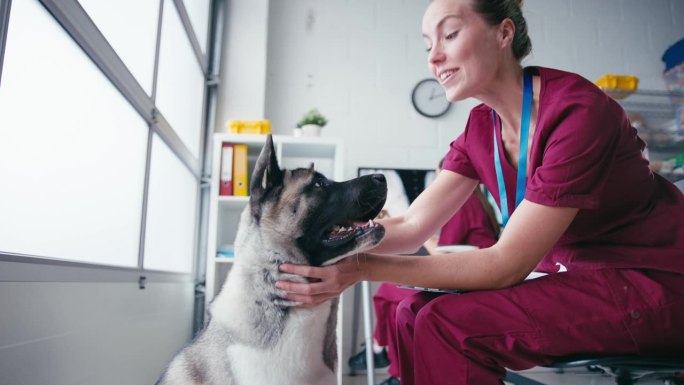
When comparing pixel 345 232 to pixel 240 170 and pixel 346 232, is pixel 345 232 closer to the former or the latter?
pixel 346 232

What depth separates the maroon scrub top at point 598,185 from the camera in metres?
1.00

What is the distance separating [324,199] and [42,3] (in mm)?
881

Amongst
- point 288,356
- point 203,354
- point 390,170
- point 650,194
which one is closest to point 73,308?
point 203,354

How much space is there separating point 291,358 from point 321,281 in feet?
0.64

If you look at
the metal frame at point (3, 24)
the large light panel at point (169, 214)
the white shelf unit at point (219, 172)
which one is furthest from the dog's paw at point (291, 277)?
the white shelf unit at point (219, 172)

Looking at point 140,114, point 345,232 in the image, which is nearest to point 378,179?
point 345,232

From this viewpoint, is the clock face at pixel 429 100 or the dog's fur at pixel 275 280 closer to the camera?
the dog's fur at pixel 275 280

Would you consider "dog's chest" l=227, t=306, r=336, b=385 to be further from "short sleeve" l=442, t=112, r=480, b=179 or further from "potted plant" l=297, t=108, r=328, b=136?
"potted plant" l=297, t=108, r=328, b=136

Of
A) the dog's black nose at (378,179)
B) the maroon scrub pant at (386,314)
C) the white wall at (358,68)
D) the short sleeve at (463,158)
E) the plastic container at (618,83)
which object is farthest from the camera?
the white wall at (358,68)

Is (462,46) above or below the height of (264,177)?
above

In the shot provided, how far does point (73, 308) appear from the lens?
1.32 metres

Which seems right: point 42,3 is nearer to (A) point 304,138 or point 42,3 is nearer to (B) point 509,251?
(B) point 509,251

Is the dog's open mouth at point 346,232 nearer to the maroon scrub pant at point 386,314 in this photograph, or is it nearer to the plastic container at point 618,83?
the maroon scrub pant at point 386,314

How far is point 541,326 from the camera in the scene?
0.97 m
